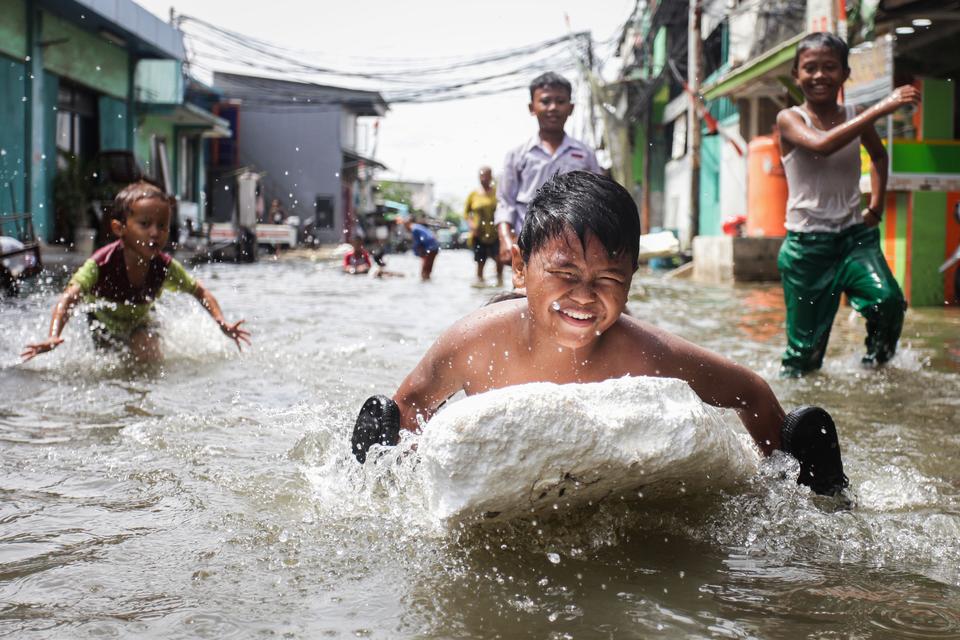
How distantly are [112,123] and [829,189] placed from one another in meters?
19.9

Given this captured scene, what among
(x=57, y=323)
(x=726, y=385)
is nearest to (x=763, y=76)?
(x=57, y=323)

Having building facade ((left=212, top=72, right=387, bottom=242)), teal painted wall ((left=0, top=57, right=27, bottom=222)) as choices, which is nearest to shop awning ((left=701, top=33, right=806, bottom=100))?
teal painted wall ((left=0, top=57, right=27, bottom=222))

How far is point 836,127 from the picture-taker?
4.71 metres

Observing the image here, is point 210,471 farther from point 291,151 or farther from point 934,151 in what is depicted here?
point 291,151

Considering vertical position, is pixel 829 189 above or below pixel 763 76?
below

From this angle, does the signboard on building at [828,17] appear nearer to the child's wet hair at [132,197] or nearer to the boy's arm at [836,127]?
the boy's arm at [836,127]

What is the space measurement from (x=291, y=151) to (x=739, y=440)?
3661 cm

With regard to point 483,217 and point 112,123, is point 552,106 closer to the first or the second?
point 483,217

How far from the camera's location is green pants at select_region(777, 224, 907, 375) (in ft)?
15.9

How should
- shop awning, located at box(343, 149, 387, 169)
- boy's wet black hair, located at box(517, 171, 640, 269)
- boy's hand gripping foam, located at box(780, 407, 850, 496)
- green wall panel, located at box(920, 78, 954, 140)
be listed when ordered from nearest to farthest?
boy's wet black hair, located at box(517, 171, 640, 269) < boy's hand gripping foam, located at box(780, 407, 850, 496) < green wall panel, located at box(920, 78, 954, 140) < shop awning, located at box(343, 149, 387, 169)

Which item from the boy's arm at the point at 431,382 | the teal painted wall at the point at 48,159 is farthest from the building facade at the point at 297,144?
the boy's arm at the point at 431,382

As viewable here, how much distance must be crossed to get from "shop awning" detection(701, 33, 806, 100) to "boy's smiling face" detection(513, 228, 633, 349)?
9052 mm

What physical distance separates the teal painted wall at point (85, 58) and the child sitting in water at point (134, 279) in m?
13.5

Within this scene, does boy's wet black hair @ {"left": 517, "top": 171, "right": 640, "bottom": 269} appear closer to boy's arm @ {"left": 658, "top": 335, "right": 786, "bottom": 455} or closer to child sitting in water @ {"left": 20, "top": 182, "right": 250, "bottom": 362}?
boy's arm @ {"left": 658, "top": 335, "right": 786, "bottom": 455}
